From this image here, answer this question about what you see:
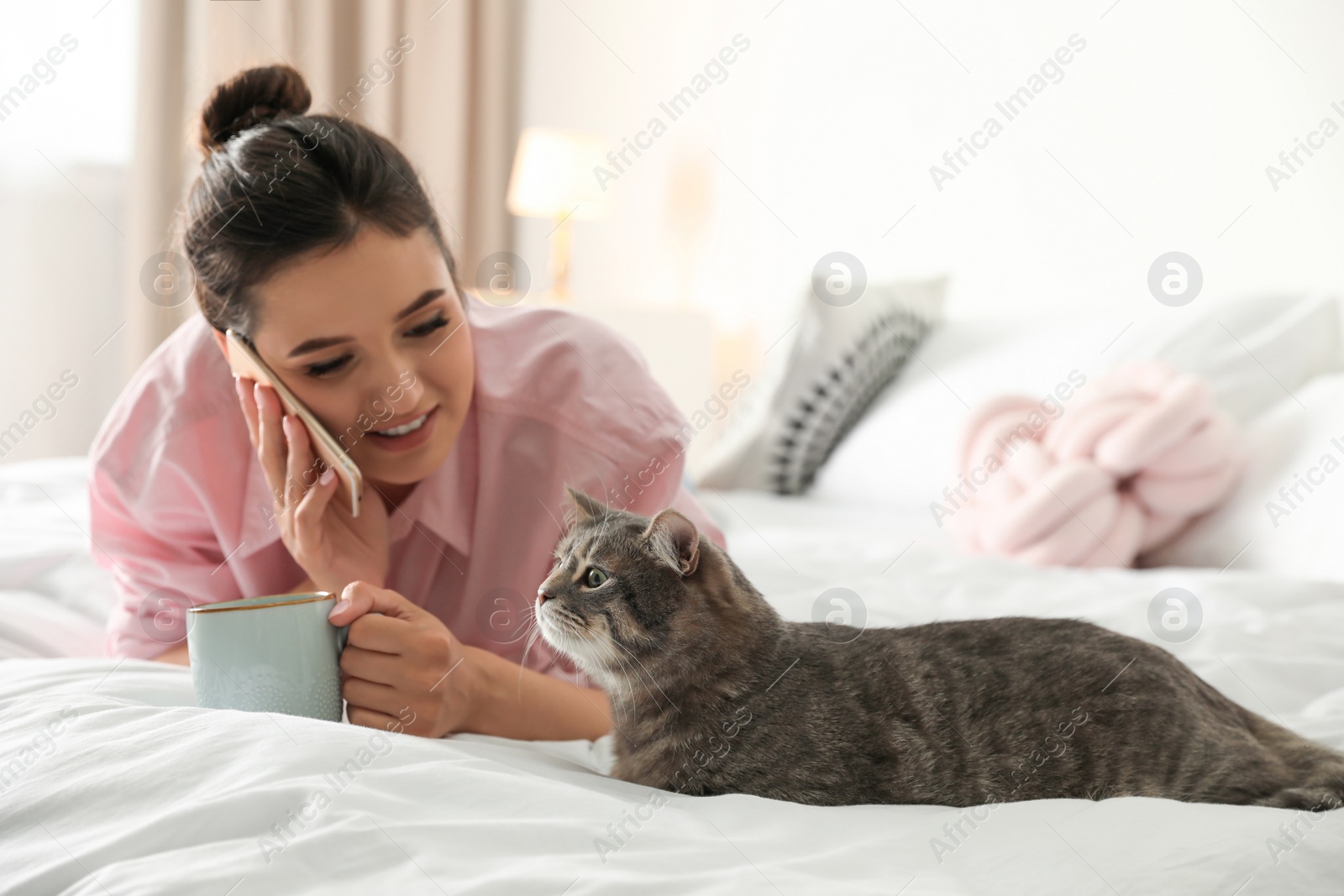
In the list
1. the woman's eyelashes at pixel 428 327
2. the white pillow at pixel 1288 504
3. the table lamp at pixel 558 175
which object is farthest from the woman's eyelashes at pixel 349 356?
the table lamp at pixel 558 175

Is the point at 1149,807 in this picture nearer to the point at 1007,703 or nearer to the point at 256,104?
the point at 1007,703

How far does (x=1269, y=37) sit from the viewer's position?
6.91ft

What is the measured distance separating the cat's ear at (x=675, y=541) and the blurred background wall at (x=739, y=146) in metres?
1.60

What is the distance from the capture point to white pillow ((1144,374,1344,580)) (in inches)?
60.9

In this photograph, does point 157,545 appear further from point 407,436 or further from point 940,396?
point 940,396

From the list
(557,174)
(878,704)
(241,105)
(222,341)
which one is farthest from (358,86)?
(878,704)

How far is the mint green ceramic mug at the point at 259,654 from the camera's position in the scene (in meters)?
0.83

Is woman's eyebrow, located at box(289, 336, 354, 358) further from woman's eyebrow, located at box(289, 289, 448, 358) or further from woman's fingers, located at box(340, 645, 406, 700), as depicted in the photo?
woman's fingers, located at box(340, 645, 406, 700)

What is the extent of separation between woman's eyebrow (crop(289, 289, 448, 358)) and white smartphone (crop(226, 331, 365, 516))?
4 centimetres

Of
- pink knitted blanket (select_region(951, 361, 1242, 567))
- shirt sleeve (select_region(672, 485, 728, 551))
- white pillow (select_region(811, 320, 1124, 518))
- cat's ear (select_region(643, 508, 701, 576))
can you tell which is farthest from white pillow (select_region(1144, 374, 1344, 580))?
cat's ear (select_region(643, 508, 701, 576))

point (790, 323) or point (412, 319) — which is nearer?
point (412, 319)

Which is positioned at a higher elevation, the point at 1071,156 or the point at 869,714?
the point at 1071,156

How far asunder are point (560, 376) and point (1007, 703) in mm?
744

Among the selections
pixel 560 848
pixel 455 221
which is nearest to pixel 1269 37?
pixel 560 848
